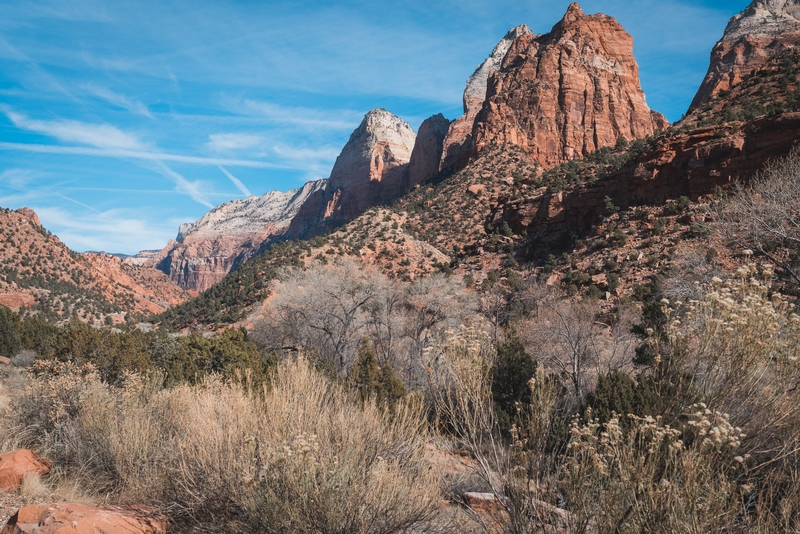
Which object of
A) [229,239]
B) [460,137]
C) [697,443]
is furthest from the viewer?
[229,239]

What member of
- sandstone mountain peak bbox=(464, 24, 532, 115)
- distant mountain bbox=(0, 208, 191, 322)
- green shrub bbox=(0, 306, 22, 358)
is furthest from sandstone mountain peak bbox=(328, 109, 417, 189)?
green shrub bbox=(0, 306, 22, 358)

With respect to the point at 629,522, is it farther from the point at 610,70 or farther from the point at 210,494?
the point at 610,70

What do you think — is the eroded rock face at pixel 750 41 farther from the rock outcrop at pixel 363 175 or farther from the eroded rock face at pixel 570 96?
the rock outcrop at pixel 363 175

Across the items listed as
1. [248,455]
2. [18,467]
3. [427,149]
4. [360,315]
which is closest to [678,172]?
[360,315]

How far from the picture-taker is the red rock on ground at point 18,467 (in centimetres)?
617

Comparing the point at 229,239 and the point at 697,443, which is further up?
the point at 229,239

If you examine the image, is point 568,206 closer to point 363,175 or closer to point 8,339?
point 8,339

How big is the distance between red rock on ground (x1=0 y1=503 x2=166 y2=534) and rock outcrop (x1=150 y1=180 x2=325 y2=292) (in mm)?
145143

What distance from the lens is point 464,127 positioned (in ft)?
285

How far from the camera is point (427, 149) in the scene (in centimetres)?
9350

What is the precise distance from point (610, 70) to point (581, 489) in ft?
240

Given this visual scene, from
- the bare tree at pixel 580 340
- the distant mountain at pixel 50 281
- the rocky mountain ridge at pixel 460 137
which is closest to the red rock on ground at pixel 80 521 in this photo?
the bare tree at pixel 580 340

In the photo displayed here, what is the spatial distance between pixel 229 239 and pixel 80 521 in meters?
171

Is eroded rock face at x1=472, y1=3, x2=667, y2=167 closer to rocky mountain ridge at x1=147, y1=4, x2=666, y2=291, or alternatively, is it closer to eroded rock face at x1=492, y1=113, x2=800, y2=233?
rocky mountain ridge at x1=147, y1=4, x2=666, y2=291
